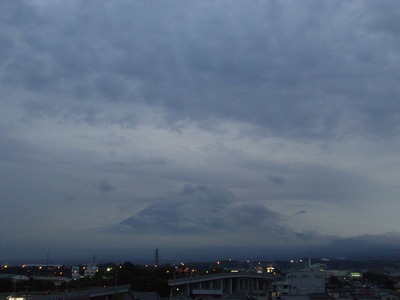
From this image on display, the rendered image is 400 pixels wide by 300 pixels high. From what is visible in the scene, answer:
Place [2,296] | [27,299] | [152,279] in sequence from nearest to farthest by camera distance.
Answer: [27,299]
[2,296]
[152,279]

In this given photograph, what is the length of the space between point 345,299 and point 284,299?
4.99 metres

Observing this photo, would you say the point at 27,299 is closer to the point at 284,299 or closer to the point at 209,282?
the point at 284,299

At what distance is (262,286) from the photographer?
96.4 meters

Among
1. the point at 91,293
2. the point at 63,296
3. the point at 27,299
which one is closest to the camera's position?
the point at 27,299

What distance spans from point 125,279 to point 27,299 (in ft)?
90.7

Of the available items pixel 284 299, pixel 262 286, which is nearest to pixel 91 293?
pixel 284 299

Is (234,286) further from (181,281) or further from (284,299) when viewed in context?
(284,299)

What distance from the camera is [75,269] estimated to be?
364ft

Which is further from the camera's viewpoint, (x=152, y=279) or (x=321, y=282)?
(x=321, y=282)

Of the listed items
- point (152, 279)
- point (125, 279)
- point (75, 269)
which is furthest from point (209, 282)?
point (75, 269)

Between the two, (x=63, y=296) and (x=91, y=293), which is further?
(x=91, y=293)

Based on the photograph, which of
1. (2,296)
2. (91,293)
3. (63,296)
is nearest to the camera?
(63,296)

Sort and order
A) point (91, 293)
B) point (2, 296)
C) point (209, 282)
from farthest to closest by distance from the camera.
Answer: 1. point (209, 282)
2. point (91, 293)
3. point (2, 296)

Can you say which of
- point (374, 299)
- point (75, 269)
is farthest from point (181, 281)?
point (75, 269)
